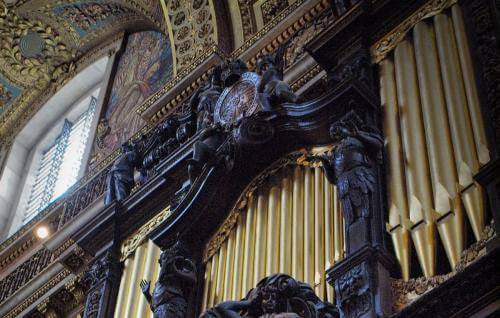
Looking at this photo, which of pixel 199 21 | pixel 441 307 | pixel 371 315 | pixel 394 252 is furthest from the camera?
pixel 199 21

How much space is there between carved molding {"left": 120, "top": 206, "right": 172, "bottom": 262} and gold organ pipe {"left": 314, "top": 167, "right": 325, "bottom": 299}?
2.19 metres

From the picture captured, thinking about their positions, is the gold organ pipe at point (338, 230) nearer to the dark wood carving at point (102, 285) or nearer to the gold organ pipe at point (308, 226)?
the gold organ pipe at point (308, 226)

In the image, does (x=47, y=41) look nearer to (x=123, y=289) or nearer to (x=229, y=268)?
(x=123, y=289)

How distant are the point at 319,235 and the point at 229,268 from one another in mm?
1066

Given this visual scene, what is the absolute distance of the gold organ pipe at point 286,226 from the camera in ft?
27.3

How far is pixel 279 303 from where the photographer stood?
750cm

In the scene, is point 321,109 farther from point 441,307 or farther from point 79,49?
point 79,49

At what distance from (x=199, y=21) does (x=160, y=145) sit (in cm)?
261

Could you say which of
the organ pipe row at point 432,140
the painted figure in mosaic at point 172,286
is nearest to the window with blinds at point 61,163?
the painted figure in mosaic at point 172,286

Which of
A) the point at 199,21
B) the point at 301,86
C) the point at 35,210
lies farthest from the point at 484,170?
the point at 35,210

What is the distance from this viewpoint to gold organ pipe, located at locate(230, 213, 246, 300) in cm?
868

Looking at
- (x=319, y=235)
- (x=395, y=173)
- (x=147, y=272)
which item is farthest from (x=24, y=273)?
(x=395, y=173)

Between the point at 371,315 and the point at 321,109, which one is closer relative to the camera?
the point at 371,315

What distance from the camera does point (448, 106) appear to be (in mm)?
8242
